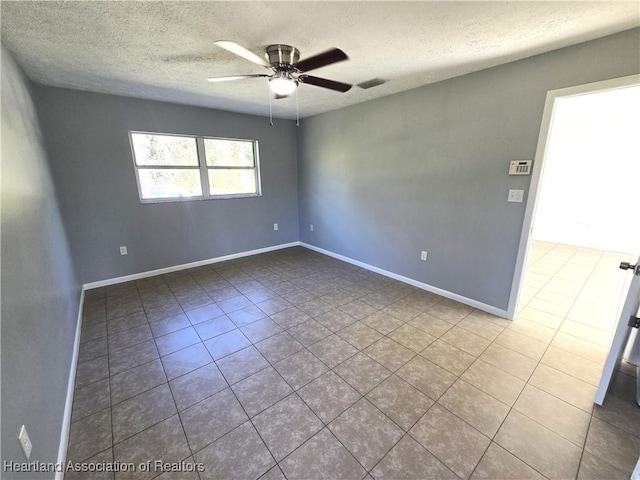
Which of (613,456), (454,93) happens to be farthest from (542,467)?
(454,93)

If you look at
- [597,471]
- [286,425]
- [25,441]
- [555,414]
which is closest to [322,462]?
[286,425]

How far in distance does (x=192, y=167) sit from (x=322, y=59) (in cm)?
287

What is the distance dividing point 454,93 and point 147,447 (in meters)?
3.72

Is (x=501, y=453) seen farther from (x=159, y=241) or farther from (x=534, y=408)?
(x=159, y=241)

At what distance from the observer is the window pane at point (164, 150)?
11.2ft

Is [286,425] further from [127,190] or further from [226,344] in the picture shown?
[127,190]

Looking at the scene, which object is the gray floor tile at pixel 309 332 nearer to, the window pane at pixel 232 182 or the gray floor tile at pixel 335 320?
the gray floor tile at pixel 335 320

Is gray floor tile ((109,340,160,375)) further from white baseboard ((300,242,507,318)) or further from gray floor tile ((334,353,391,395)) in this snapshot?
white baseboard ((300,242,507,318))

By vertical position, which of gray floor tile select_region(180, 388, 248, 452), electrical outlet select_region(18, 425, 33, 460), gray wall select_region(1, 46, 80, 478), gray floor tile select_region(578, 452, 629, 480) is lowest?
gray floor tile select_region(180, 388, 248, 452)

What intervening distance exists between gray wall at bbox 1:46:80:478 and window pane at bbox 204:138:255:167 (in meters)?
1.89

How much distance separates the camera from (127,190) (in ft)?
11.1

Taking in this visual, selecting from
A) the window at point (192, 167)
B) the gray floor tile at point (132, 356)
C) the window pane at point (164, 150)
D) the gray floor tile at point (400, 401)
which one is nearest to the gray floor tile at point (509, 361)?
the gray floor tile at point (400, 401)

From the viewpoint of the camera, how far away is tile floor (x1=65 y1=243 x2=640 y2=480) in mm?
1354

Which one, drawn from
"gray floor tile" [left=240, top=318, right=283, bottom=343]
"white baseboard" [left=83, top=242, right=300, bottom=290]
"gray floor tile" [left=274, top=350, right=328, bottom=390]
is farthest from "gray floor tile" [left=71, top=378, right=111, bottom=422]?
"white baseboard" [left=83, top=242, right=300, bottom=290]
